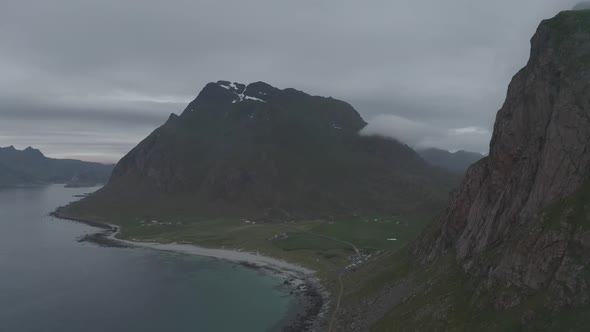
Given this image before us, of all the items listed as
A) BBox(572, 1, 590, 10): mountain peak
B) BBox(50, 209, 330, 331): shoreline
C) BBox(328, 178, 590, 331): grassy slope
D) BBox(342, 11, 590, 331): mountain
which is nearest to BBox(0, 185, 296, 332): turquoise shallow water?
BBox(50, 209, 330, 331): shoreline

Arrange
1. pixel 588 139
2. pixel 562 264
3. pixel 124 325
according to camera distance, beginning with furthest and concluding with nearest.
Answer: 1. pixel 124 325
2. pixel 588 139
3. pixel 562 264

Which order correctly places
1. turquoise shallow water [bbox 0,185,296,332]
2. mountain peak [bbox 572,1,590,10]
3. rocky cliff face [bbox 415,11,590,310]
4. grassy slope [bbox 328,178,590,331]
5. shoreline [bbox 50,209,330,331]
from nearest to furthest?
grassy slope [bbox 328,178,590,331]
rocky cliff face [bbox 415,11,590,310]
shoreline [bbox 50,209,330,331]
turquoise shallow water [bbox 0,185,296,332]
mountain peak [bbox 572,1,590,10]

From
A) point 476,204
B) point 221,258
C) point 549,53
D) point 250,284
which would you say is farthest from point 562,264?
point 221,258

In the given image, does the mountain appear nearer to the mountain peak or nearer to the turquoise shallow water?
the turquoise shallow water

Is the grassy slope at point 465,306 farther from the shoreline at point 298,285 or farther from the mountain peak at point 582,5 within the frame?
the mountain peak at point 582,5

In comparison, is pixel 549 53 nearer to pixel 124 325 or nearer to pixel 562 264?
pixel 562 264

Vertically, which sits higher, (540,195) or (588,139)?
(588,139)

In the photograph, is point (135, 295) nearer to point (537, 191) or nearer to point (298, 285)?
point (298, 285)
